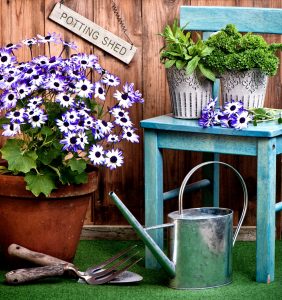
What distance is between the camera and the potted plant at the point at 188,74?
3129mm

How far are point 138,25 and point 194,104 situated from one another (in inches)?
22.7

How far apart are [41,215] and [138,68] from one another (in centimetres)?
81

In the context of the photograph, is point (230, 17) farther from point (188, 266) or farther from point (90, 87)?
point (188, 266)

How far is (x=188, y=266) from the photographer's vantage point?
9.80ft

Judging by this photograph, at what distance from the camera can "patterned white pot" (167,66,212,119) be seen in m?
3.15

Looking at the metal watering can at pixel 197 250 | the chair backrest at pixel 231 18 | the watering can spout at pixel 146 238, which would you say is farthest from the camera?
the chair backrest at pixel 231 18

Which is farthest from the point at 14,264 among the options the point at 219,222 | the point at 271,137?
the point at 271,137

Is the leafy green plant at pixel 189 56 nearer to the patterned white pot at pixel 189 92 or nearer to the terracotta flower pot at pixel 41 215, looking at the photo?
the patterned white pot at pixel 189 92

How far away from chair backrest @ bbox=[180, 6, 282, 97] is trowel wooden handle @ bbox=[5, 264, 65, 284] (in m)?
1.07

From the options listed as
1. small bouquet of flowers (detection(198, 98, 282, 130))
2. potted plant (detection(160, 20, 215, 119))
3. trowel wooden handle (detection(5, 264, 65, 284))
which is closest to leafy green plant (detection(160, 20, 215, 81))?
potted plant (detection(160, 20, 215, 119))

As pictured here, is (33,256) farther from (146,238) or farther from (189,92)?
(189,92)

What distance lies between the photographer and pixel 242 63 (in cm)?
309

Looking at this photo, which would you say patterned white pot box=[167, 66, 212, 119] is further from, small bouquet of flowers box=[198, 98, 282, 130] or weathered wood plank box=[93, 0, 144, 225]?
weathered wood plank box=[93, 0, 144, 225]

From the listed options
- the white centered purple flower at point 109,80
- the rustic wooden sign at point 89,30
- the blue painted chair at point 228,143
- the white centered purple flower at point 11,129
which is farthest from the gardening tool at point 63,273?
the rustic wooden sign at point 89,30
